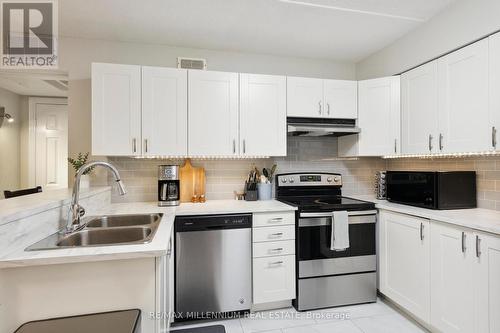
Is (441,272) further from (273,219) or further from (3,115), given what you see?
(3,115)

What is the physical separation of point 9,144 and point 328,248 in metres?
4.23

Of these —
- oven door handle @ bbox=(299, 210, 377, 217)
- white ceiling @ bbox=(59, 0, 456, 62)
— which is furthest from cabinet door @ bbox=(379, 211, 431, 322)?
white ceiling @ bbox=(59, 0, 456, 62)

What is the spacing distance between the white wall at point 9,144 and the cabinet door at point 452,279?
488cm

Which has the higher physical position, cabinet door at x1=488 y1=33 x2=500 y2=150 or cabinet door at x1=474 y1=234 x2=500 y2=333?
cabinet door at x1=488 y1=33 x2=500 y2=150

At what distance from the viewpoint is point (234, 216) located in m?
2.23

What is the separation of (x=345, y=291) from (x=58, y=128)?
12.8ft

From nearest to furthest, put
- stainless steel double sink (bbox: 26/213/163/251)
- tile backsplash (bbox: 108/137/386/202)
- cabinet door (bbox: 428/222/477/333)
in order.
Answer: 1. stainless steel double sink (bbox: 26/213/163/251)
2. cabinet door (bbox: 428/222/477/333)
3. tile backsplash (bbox: 108/137/386/202)

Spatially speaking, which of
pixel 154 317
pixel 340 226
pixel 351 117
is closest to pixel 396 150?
pixel 351 117

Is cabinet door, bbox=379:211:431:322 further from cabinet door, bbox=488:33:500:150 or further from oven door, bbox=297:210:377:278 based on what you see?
cabinet door, bbox=488:33:500:150

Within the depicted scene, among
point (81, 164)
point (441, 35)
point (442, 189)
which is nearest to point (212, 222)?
point (81, 164)

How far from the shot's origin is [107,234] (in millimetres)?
1663

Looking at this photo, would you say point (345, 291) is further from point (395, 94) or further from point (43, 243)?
point (43, 243)

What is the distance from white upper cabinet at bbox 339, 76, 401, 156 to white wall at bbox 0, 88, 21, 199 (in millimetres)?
4404

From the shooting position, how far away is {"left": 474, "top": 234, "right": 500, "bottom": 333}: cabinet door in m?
1.53
